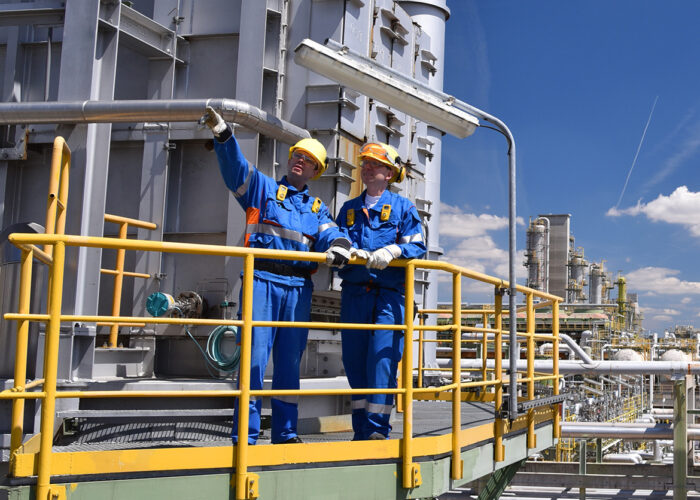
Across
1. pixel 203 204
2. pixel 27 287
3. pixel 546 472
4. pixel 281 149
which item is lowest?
pixel 546 472

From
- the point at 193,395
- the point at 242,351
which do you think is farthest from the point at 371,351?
the point at 193,395

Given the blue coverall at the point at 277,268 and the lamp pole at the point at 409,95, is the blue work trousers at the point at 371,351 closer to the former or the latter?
the blue coverall at the point at 277,268

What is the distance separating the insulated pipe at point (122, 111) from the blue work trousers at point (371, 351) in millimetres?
1691

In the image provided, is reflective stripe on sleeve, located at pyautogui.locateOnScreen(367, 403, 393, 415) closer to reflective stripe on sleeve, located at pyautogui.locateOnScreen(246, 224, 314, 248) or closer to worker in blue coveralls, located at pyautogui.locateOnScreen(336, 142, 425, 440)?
worker in blue coveralls, located at pyautogui.locateOnScreen(336, 142, 425, 440)

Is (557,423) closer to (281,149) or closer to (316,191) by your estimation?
(316,191)

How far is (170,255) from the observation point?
6.30 metres

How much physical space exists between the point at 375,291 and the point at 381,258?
1.69 ft

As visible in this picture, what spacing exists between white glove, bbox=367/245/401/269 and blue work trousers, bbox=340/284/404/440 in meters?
0.44

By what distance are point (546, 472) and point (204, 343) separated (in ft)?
20.3

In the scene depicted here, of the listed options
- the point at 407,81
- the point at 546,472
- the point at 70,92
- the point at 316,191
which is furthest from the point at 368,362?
the point at 546,472

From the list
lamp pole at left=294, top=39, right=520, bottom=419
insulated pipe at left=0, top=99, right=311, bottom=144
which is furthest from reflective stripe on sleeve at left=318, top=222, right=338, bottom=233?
insulated pipe at left=0, top=99, right=311, bottom=144

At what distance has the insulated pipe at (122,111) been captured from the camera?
5.08m

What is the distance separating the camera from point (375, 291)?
4.46m

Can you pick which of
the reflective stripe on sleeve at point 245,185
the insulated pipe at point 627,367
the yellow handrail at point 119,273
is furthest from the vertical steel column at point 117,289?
the insulated pipe at point 627,367
